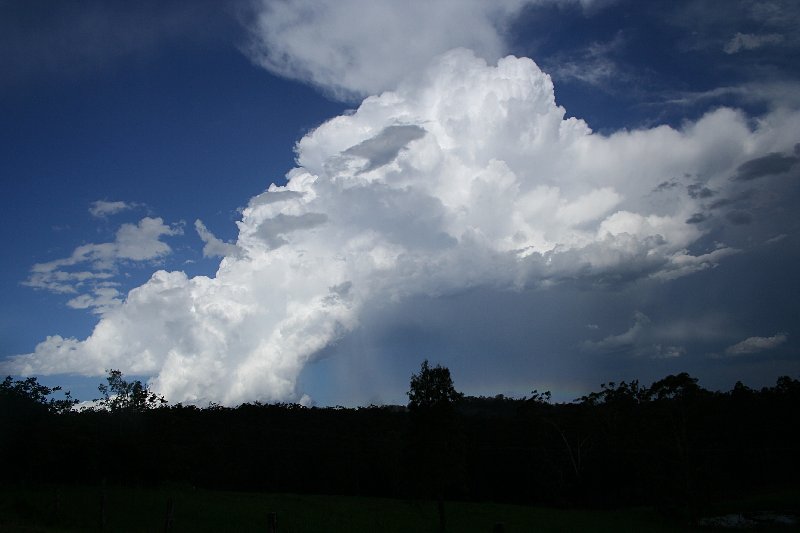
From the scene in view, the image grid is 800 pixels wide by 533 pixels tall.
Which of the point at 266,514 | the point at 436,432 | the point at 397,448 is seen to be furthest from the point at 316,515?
the point at 397,448

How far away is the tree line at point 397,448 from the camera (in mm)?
66688

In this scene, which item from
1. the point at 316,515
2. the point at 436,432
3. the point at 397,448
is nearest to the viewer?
the point at 436,432

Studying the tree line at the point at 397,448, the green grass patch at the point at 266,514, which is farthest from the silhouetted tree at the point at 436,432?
the tree line at the point at 397,448

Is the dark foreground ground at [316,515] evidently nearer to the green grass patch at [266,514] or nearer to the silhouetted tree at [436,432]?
the green grass patch at [266,514]

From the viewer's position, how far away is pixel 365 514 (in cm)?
4988

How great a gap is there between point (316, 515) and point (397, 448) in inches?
1378

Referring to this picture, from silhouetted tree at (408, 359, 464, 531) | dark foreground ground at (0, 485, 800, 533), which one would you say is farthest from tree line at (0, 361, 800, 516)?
silhouetted tree at (408, 359, 464, 531)

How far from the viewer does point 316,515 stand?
46562mm

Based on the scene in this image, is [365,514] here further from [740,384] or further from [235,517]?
[740,384]

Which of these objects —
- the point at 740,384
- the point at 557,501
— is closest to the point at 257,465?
the point at 557,501

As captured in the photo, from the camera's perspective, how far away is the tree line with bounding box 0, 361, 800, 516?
66.7 m

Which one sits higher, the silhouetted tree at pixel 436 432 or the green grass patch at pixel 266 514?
the silhouetted tree at pixel 436 432

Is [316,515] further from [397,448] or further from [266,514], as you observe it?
[397,448]

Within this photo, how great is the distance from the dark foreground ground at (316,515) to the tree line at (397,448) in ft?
15.2
